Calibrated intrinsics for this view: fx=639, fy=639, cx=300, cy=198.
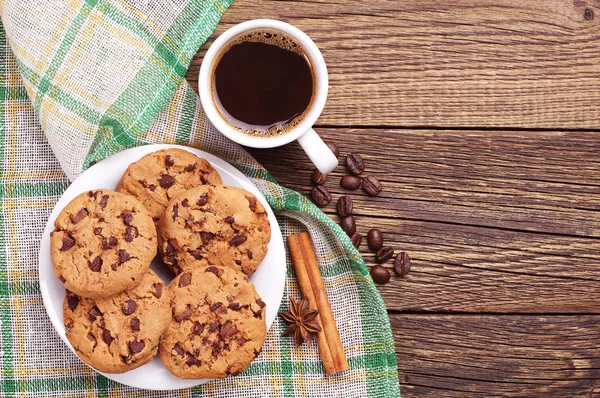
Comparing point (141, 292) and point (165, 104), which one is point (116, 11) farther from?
point (141, 292)

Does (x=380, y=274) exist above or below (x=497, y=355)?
above

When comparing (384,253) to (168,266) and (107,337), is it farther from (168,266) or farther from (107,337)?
(107,337)

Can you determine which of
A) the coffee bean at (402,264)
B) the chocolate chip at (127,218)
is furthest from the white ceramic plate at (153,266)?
the coffee bean at (402,264)

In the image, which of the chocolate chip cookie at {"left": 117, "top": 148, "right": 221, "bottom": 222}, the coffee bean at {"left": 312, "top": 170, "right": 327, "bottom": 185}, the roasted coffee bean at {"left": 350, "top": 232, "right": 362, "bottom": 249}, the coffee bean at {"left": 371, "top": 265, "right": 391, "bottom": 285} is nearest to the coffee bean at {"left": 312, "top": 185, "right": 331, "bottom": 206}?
the coffee bean at {"left": 312, "top": 170, "right": 327, "bottom": 185}

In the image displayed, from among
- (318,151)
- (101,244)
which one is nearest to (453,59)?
(318,151)

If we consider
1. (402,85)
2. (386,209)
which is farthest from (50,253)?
(402,85)

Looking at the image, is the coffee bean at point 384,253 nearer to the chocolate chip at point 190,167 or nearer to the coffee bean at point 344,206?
the coffee bean at point 344,206

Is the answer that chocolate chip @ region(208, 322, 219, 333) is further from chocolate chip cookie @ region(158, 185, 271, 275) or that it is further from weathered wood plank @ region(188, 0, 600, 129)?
weathered wood plank @ region(188, 0, 600, 129)
